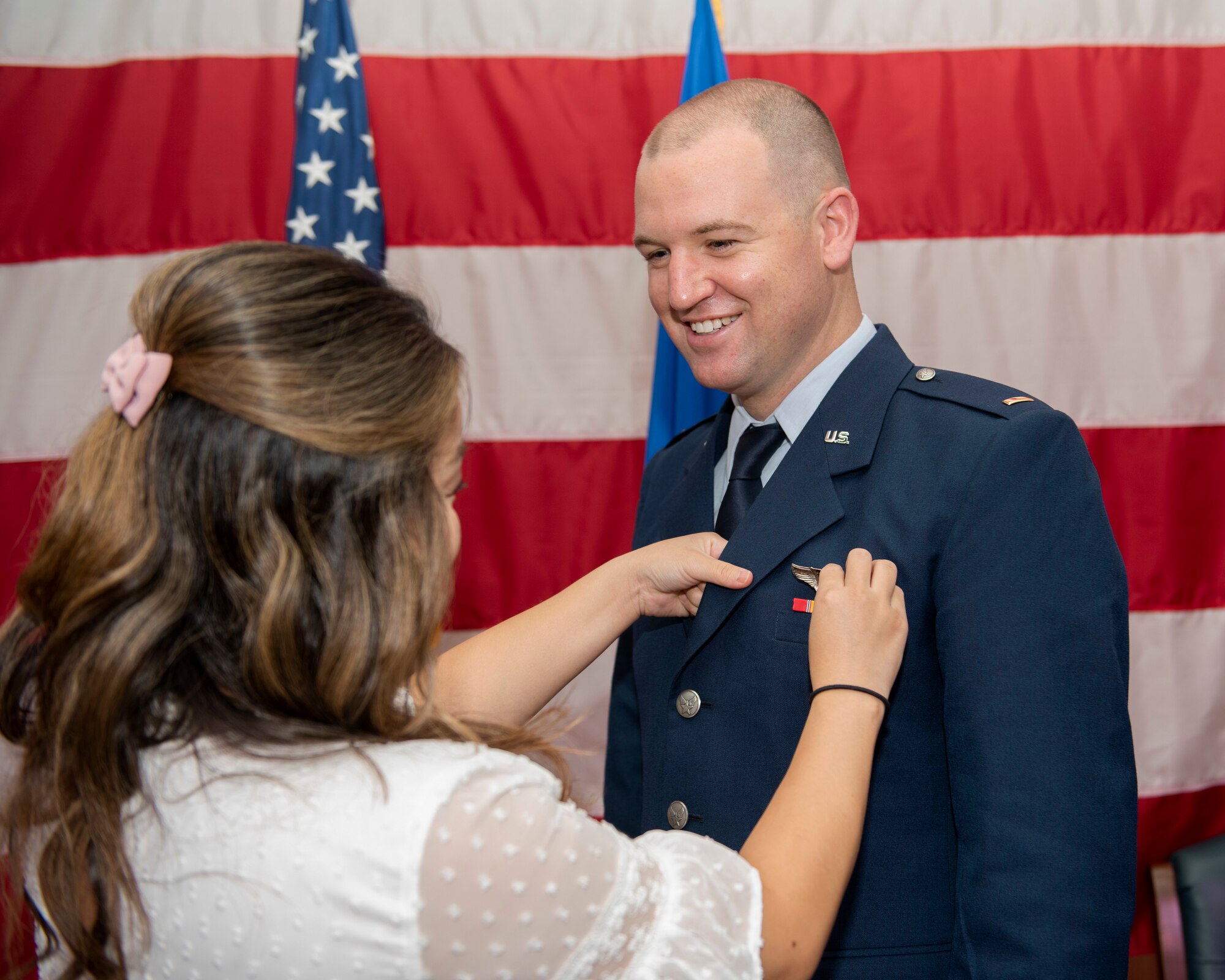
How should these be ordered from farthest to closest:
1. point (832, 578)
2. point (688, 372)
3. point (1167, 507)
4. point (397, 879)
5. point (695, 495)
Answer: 1. point (1167, 507)
2. point (688, 372)
3. point (695, 495)
4. point (832, 578)
5. point (397, 879)

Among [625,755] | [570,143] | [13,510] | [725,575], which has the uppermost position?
[570,143]

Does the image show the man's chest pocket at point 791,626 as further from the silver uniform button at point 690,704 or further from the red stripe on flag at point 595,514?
the red stripe on flag at point 595,514

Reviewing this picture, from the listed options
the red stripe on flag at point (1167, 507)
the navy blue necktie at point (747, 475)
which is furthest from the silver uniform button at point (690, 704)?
the red stripe on flag at point (1167, 507)

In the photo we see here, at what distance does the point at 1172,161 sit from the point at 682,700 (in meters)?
2.05

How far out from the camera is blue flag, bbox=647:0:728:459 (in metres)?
2.26

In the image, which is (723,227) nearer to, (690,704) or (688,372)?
(690,704)

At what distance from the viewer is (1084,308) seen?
247 cm

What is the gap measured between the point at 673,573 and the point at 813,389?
330mm

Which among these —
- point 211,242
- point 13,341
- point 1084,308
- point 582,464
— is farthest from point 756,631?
point 13,341

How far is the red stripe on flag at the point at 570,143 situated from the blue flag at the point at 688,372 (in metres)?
0.21

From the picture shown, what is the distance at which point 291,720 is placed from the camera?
0.84 m

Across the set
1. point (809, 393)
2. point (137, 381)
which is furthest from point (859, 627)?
point (137, 381)

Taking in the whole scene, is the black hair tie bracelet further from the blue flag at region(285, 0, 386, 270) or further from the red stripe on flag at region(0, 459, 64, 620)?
the red stripe on flag at region(0, 459, 64, 620)

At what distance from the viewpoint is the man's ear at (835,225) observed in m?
1.42
